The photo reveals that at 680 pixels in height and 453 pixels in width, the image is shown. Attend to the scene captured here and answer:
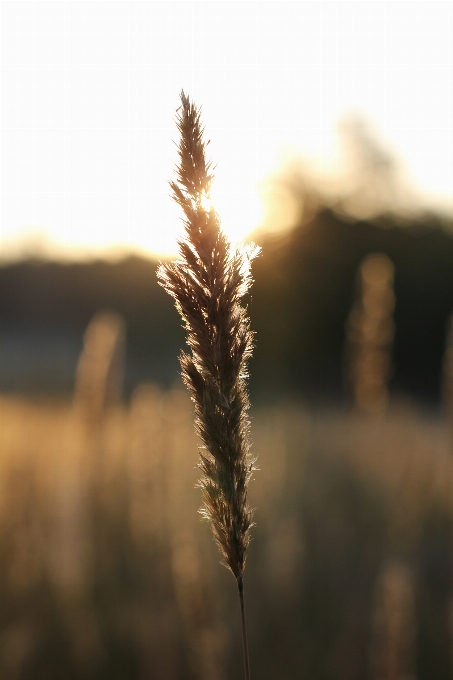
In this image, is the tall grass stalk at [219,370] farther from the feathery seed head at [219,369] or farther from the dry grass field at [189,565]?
the dry grass field at [189,565]

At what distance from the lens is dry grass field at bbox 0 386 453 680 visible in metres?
4.34

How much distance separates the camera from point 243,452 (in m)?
1.35

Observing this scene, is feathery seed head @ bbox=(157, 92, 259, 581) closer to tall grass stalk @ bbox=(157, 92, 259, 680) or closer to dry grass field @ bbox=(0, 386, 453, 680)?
tall grass stalk @ bbox=(157, 92, 259, 680)

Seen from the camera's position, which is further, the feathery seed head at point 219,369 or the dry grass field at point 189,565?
the dry grass field at point 189,565

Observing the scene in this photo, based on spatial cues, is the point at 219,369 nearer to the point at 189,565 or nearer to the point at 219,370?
the point at 219,370

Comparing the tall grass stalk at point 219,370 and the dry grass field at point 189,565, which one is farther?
the dry grass field at point 189,565

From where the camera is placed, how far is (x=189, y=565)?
295 centimetres

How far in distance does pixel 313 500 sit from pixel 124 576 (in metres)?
2.51

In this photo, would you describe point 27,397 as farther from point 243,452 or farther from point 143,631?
point 243,452

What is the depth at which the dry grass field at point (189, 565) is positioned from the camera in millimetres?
4344

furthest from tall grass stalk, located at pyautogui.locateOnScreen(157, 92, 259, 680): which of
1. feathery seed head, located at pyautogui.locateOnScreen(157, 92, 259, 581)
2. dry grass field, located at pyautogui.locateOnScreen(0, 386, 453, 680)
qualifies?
dry grass field, located at pyautogui.locateOnScreen(0, 386, 453, 680)

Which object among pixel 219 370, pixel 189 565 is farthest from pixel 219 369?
pixel 189 565

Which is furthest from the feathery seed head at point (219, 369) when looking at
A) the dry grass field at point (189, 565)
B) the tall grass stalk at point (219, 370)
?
the dry grass field at point (189, 565)

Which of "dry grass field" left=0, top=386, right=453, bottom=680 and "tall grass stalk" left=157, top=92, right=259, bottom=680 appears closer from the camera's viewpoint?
"tall grass stalk" left=157, top=92, right=259, bottom=680
